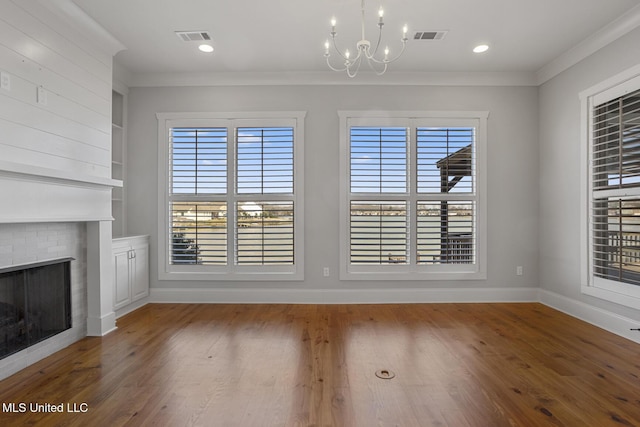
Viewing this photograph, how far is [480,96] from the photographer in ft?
14.3

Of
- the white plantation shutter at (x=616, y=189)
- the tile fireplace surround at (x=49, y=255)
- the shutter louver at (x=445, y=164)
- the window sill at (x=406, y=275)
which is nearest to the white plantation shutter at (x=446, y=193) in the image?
the shutter louver at (x=445, y=164)

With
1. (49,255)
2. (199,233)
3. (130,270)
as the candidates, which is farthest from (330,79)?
(49,255)

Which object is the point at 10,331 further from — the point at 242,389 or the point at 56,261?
the point at 242,389

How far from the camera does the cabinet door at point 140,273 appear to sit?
13.2 ft

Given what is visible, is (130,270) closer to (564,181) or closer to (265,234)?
(265,234)

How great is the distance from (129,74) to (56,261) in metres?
2.63

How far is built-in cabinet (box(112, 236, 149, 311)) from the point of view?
3.70m

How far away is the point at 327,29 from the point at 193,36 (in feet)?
4.56

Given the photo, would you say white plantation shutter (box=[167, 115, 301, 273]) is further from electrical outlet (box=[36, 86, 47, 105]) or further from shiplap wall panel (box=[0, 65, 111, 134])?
electrical outlet (box=[36, 86, 47, 105])

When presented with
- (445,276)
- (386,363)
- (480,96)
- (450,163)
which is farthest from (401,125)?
(386,363)

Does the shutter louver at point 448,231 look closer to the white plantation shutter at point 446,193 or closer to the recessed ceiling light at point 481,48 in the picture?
the white plantation shutter at point 446,193

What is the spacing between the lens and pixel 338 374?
95.8 inches

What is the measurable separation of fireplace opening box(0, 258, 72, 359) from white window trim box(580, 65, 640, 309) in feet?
17.2

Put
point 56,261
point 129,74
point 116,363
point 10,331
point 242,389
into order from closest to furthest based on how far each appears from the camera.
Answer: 1. point 242,389
2. point 10,331
3. point 116,363
4. point 56,261
5. point 129,74
